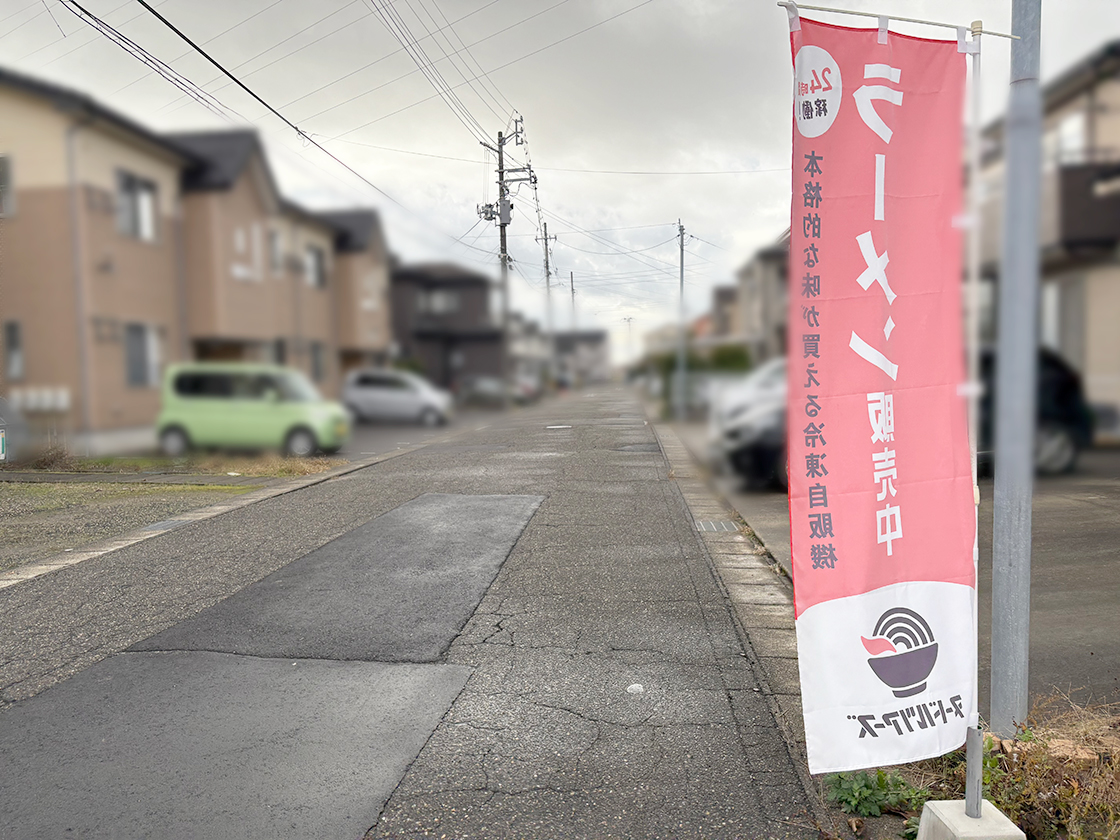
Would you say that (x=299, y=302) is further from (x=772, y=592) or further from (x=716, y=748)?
(x=772, y=592)

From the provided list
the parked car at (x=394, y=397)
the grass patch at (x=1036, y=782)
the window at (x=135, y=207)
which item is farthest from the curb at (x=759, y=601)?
the window at (x=135, y=207)

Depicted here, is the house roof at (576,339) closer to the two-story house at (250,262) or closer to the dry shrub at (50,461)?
the two-story house at (250,262)

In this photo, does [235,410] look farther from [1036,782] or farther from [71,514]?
[71,514]

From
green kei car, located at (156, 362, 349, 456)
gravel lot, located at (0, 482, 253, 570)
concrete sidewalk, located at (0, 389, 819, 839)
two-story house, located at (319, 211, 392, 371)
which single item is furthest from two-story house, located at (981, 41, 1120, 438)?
gravel lot, located at (0, 482, 253, 570)

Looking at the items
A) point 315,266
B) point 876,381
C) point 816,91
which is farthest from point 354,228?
point 876,381

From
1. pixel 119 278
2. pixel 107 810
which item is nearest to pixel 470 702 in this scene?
pixel 107 810

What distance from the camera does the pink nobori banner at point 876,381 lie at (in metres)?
1.99

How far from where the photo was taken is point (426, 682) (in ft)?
11.3

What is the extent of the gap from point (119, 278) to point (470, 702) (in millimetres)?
2222

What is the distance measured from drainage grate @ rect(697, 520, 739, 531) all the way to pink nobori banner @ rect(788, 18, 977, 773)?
15.4 feet

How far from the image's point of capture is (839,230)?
200 centimetres

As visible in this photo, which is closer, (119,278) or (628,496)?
(119,278)

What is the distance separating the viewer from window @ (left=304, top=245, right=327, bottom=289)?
8.39 feet

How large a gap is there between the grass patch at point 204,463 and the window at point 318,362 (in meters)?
0.31
